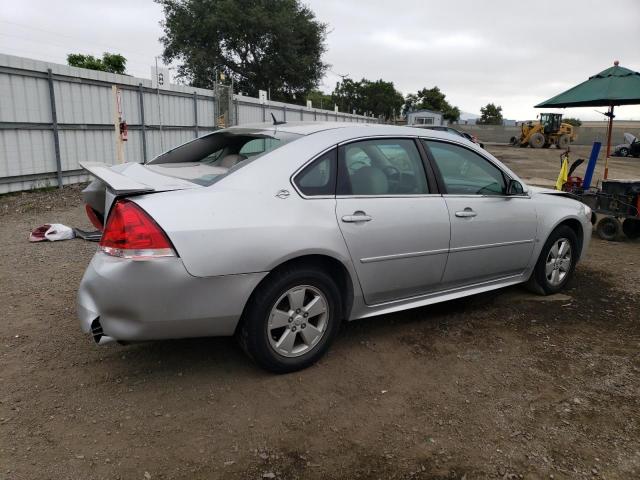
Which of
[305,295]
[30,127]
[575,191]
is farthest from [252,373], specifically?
[30,127]

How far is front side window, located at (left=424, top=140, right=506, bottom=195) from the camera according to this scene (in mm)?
3803

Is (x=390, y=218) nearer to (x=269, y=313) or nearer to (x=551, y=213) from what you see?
(x=269, y=313)

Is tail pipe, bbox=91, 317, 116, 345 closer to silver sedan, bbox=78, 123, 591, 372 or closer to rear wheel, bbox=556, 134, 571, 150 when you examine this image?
silver sedan, bbox=78, 123, 591, 372

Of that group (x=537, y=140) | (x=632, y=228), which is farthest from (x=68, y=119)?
(x=537, y=140)

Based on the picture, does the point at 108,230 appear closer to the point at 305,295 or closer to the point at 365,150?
the point at 305,295

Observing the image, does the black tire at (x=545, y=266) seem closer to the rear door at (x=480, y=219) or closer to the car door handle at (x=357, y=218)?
the rear door at (x=480, y=219)

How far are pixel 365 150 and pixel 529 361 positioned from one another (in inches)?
70.3

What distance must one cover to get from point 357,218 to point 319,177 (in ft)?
1.13

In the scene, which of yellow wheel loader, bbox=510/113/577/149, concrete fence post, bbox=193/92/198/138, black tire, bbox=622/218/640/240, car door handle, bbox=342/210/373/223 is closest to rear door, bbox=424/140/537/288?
car door handle, bbox=342/210/373/223

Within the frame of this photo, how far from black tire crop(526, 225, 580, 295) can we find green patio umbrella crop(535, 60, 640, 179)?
15.4 feet

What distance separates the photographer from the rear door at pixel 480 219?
3.75 m

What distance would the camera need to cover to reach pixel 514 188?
4188 mm

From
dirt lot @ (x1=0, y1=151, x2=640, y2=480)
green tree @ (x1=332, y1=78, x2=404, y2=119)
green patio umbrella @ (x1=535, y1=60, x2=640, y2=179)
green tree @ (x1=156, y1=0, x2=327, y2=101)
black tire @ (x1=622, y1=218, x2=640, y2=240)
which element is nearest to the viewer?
dirt lot @ (x1=0, y1=151, x2=640, y2=480)

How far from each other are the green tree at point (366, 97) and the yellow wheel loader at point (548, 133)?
38.3 meters
